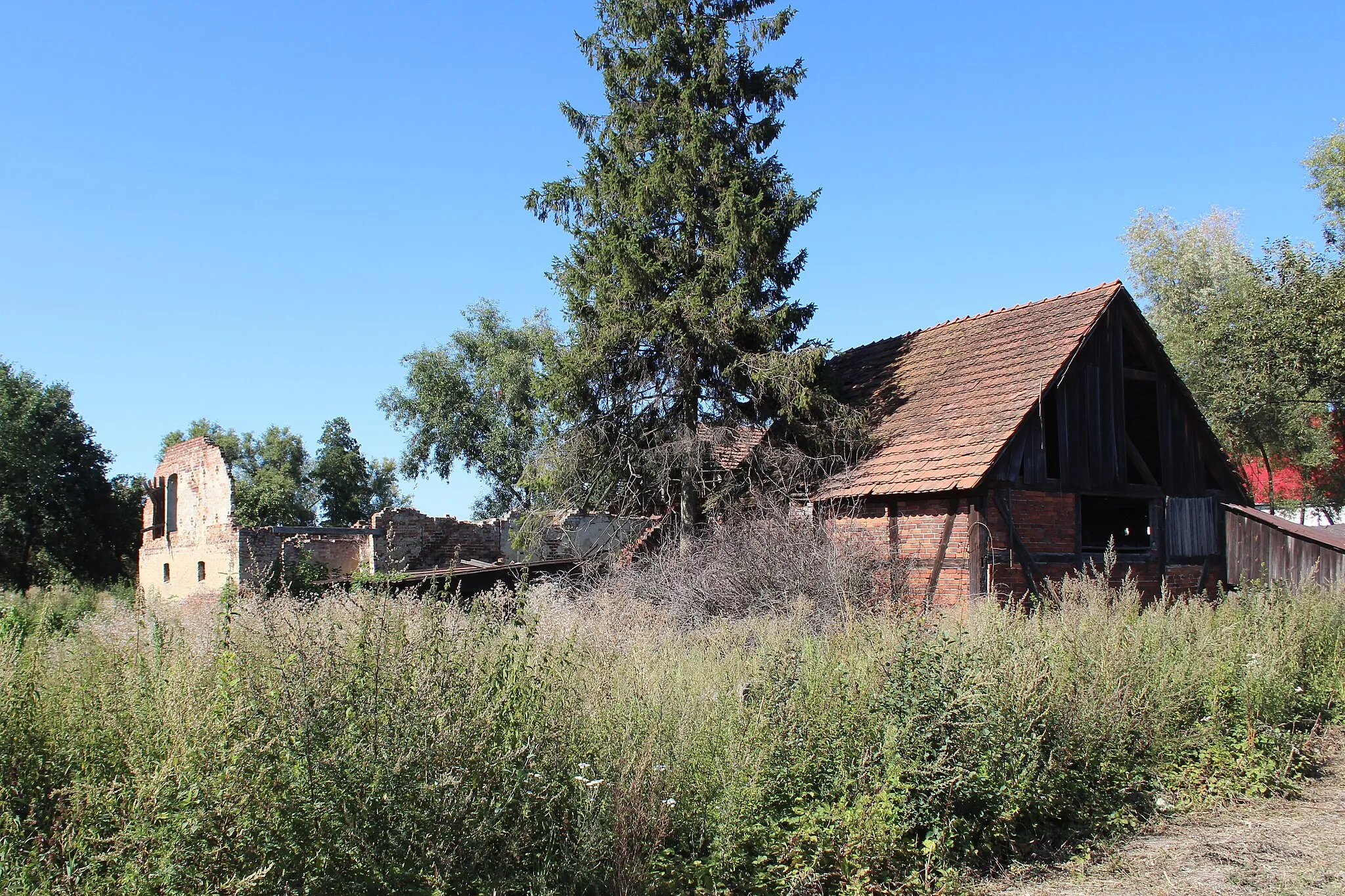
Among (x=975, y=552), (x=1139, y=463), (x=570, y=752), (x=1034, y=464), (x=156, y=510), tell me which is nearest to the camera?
(x=570, y=752)

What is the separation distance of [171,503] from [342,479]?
851 inches

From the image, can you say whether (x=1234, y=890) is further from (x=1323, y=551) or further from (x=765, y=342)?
(x=1323, y=551)

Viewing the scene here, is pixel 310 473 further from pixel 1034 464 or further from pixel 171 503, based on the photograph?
pixel 1034 464

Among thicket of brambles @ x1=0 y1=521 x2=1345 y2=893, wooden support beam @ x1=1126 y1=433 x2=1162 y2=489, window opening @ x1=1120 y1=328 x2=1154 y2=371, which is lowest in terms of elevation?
thicket of brambles @ x1=0 y1=521 x2=1345 y2=893

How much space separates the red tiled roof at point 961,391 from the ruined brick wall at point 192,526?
14.7 m

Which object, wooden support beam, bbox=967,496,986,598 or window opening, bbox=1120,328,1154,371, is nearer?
wooden support beam, bbox=967,496,986,598

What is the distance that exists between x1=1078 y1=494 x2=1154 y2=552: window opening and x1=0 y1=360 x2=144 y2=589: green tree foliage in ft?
110

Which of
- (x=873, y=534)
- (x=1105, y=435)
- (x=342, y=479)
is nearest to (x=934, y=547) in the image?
(x=873, y=534)

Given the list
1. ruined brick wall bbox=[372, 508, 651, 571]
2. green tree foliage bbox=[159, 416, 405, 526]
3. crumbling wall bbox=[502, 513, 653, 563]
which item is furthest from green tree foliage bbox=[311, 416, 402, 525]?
crumbling wall bbox=[502, 513, 653, 563]

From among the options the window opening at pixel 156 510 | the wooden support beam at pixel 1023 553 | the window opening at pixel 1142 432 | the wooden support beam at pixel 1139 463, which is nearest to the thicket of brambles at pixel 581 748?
the wooden support beam at pixel 1023 553

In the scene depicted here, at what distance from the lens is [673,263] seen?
15742mm

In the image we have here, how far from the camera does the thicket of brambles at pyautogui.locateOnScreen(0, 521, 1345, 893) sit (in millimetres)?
3711

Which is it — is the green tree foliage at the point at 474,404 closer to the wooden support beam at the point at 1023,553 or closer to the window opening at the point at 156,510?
the window opening at the point at 156,510

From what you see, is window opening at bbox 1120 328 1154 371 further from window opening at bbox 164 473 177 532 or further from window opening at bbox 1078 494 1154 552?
window opening at bbox 164 473 177 532
